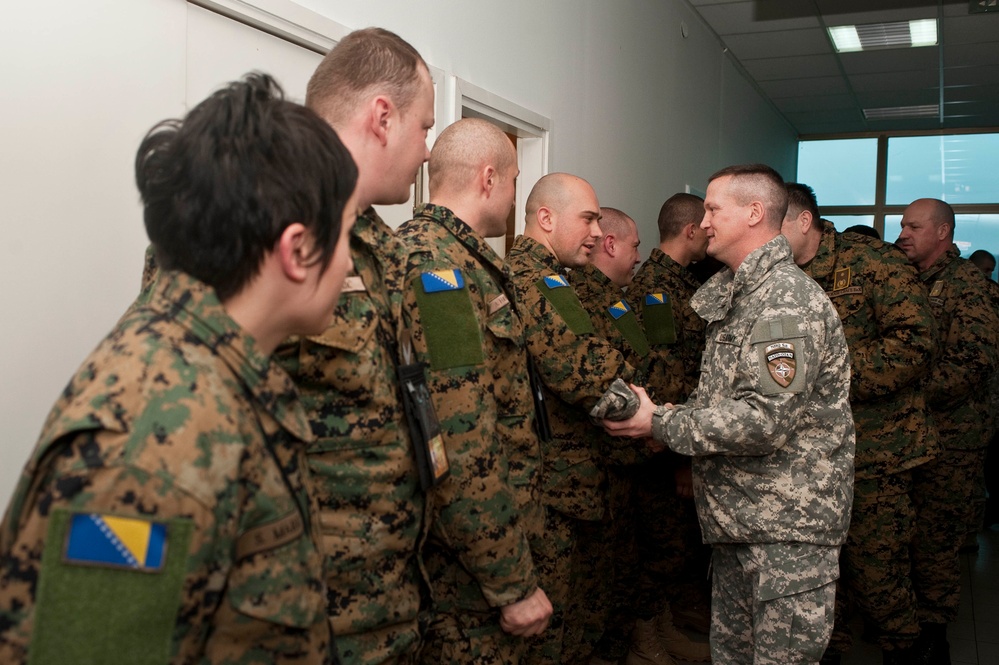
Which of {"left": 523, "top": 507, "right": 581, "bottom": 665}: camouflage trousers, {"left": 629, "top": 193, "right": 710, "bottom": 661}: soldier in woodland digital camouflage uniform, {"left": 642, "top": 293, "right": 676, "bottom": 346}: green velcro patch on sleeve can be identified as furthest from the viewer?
{"left": 642, "top": 293, "right": 676, "bottom": 346}: green velcro patch on sleeve

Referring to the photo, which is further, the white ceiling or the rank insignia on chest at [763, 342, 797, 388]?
the white ceiling

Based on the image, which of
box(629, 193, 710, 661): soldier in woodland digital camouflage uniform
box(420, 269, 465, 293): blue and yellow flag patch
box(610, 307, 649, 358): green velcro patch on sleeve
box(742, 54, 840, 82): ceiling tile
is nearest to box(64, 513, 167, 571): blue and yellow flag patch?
box(420, 269, 465, 293): blue and yellow flag patch

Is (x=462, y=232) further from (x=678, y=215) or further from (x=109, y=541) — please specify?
(x=678, y=215)

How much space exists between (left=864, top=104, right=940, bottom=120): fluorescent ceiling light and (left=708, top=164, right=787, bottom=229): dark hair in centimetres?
722

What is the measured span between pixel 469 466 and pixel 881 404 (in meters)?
2.22

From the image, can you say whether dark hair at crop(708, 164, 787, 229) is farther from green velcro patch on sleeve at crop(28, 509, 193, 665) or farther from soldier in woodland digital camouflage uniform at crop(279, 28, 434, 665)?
green velcro patch on sleeve at crop(28, 509, 193, 665)

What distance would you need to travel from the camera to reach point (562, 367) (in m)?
2.38

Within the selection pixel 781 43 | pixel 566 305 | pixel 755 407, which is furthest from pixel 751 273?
pixel 781 43

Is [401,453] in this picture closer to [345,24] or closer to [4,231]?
[4,231]

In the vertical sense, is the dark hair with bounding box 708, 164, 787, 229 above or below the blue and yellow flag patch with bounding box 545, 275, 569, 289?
above

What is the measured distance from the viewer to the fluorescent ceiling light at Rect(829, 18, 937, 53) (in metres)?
5.89

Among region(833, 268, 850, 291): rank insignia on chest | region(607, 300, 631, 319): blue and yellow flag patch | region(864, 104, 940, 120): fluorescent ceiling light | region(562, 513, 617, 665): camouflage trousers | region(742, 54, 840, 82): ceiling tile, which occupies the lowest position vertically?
region(562, 513, 617, 665): camouflage trousers

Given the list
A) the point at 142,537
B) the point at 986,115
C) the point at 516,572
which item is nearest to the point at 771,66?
the point at 986,115

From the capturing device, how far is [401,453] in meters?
1.32
